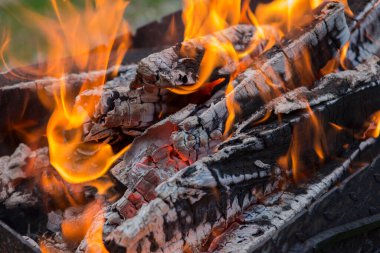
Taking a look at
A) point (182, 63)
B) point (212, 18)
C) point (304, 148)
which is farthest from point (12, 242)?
point (212, 18)

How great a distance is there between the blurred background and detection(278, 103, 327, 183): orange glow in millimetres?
3874

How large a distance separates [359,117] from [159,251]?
1.35 metres

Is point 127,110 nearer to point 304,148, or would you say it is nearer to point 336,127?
point 304,148

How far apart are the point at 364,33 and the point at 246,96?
39.1 inches

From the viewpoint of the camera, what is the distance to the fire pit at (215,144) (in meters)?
2.11

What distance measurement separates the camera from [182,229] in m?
2.03

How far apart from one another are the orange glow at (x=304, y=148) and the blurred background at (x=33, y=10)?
3.87 m

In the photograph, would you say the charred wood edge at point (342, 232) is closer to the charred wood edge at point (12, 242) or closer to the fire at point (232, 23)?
the fire at point (232, 23)

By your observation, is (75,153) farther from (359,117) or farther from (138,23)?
(138,23)

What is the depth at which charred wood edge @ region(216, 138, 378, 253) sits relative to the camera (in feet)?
6.68

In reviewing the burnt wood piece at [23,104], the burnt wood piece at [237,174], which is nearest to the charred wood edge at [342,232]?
the burnt wood piece at [237,174]

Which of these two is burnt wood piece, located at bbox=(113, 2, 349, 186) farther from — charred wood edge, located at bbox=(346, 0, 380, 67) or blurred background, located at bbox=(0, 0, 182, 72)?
blurred background, located at bbox=(0, 0, 182, 72)

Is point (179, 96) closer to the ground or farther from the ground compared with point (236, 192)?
farther from the ground

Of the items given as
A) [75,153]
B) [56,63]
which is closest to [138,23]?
[56,63]
